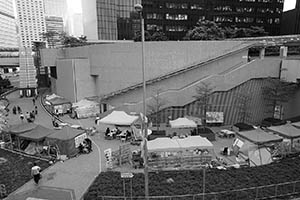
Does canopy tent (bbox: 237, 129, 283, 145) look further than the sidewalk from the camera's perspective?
Yes

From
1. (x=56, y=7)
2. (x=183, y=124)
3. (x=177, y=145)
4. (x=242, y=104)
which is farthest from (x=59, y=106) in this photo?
(x=56, y=7)

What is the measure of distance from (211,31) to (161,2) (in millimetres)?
32963

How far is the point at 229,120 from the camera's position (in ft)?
85.1

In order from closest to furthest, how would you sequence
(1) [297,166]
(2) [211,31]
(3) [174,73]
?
(1) [297,166] → (3) [174,73] → (2) [211,31]

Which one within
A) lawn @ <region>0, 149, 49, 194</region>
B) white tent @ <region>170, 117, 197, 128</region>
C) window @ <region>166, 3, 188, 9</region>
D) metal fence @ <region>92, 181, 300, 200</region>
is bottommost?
lawn @ <region>0, 149, 49, 194</region>

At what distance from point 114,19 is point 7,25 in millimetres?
109721

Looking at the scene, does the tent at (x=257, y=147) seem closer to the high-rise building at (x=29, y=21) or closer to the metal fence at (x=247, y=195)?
the metal fence at (x=247, y=195)

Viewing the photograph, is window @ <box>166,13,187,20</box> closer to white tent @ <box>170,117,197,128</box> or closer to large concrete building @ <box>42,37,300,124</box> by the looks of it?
large concrete building @ <box>42,37,300,124</box>

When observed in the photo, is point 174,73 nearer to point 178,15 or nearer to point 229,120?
point 229,120

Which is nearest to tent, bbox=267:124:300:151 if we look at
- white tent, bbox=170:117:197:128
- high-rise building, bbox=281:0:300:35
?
white tent, bbox=170:117:197:128

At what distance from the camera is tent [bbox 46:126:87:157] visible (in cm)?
1606

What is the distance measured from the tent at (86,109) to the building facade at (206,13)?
5187 centimetres

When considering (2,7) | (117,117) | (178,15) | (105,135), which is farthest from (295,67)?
(2,7)

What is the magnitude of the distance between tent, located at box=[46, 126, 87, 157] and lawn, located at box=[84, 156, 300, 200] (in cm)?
429
